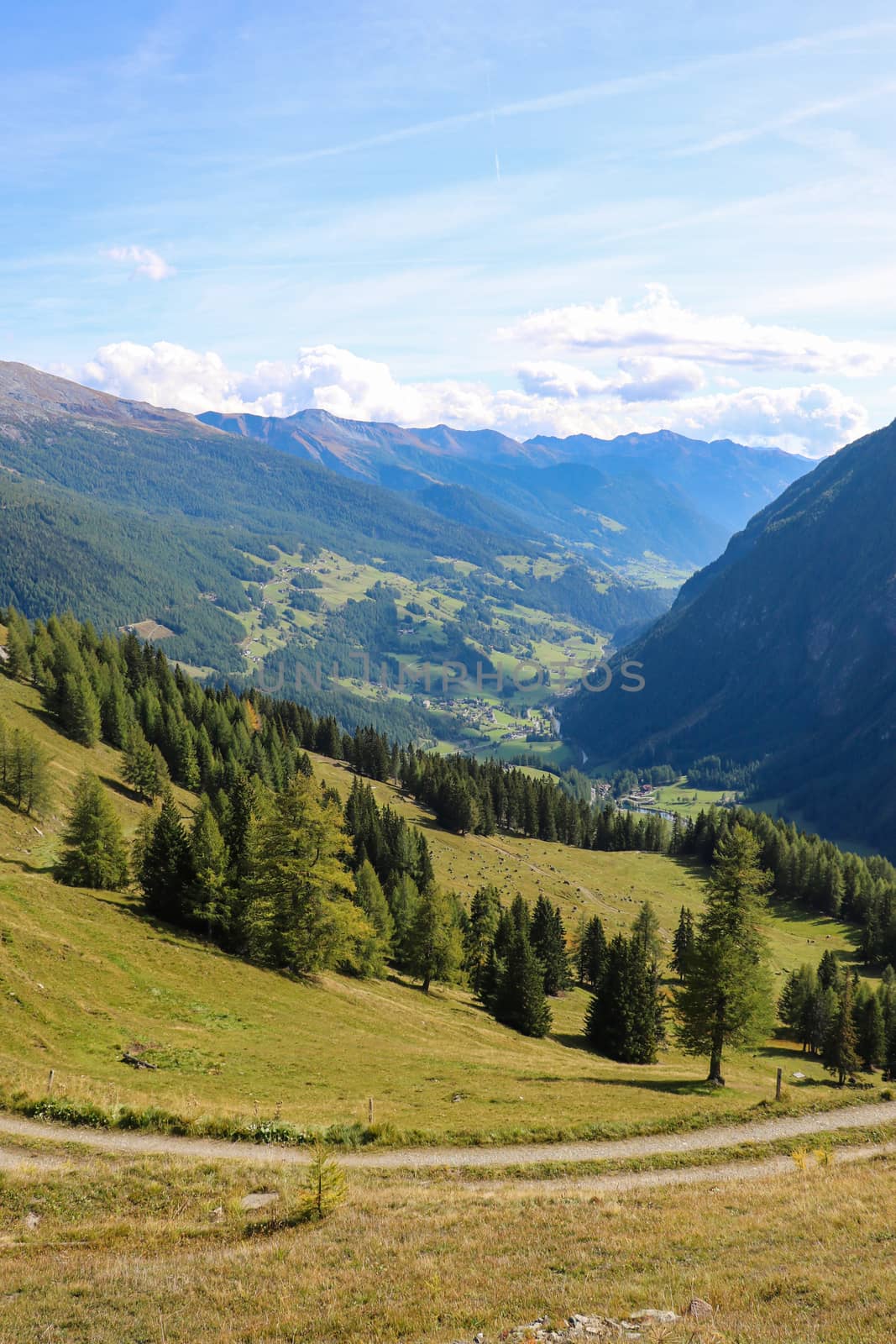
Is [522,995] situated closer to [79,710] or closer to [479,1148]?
[479,1148]

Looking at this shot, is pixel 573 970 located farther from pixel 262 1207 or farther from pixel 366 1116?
pixel 262 1207

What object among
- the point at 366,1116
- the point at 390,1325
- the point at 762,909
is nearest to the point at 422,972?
the point at 762,909

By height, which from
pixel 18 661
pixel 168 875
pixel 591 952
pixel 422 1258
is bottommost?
pixel 591 952

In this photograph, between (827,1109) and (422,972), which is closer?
(827,1109)

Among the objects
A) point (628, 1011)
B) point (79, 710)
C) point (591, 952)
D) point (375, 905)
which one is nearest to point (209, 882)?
point (375, 905)

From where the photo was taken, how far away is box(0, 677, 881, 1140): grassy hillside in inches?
1256

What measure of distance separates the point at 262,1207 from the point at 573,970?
302ft

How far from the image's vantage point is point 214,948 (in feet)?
175

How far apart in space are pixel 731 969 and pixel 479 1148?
26.4m

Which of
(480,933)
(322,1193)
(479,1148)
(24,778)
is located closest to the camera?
(322,1193)

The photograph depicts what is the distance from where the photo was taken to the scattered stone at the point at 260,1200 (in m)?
21.9

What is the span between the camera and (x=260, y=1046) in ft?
133

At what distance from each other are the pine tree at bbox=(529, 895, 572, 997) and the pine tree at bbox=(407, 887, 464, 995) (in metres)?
16.2

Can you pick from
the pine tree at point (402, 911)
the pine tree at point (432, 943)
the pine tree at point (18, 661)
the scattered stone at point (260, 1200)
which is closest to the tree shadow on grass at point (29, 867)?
the pine tree at point (432, 943)
